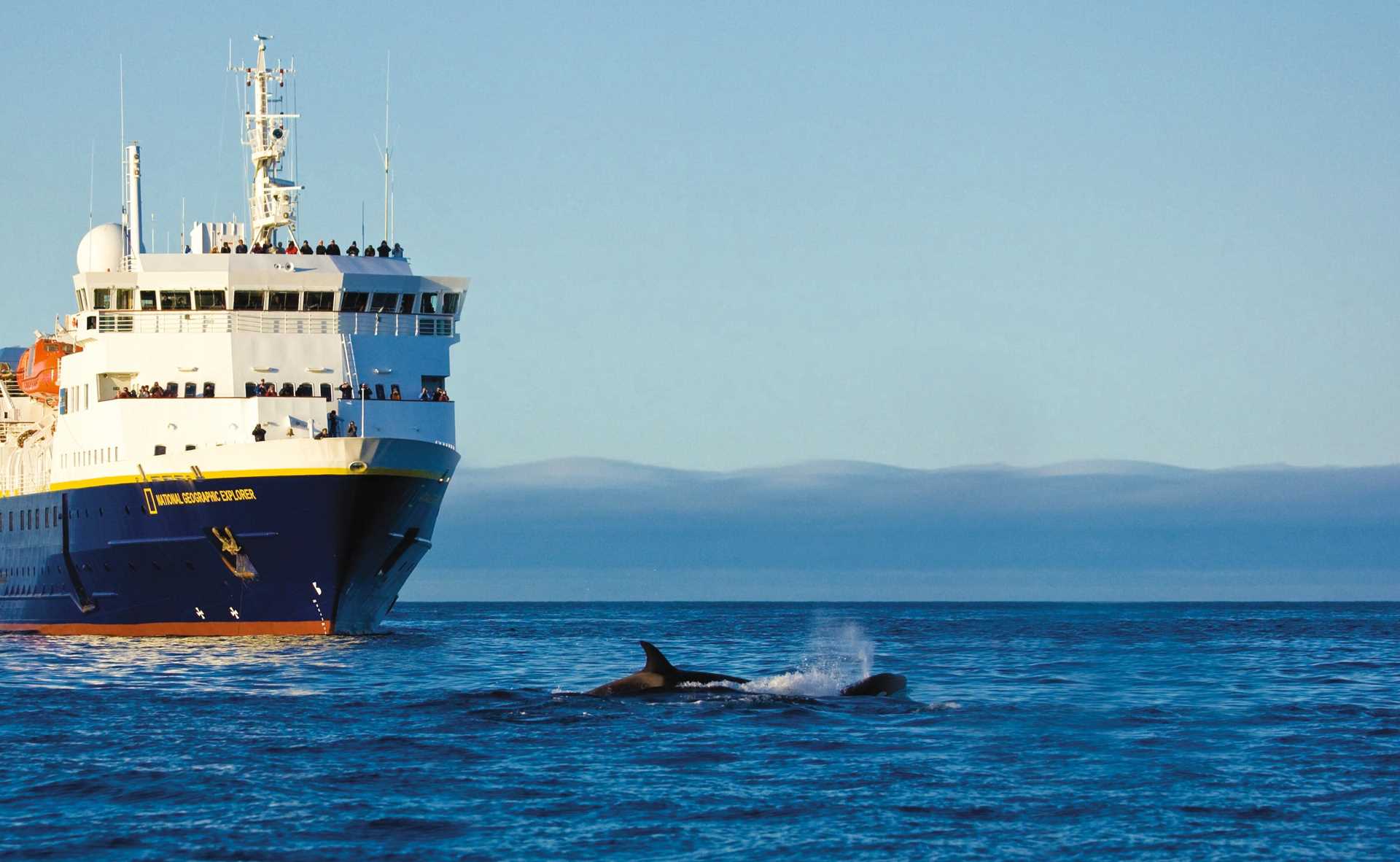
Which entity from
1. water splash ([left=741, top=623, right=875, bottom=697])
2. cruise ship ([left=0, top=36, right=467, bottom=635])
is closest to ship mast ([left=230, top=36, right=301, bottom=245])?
cruise ship ([left=0, top=36, right=467, bottom=635])

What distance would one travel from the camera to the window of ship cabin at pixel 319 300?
70750 millimetres

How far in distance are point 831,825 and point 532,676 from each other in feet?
92.5

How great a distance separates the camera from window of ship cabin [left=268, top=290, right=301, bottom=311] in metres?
70.4

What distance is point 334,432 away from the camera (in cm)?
6756

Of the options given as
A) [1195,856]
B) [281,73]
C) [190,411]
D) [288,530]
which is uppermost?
[281,73]

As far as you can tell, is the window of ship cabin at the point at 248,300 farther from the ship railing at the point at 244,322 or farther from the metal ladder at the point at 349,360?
the metal ladder at the point at 349,360

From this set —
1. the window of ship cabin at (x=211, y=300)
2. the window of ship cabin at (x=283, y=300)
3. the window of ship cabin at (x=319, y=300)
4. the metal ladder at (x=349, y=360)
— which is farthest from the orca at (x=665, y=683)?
the window of ship cabin at (x=211, y=300)

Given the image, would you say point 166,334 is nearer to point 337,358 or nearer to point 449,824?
point 337,358

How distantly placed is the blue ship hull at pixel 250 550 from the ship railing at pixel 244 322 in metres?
6.73

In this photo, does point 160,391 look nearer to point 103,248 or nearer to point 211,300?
point 211,300

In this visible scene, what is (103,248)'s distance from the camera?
8250cm

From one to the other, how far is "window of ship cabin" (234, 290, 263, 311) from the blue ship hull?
8350mm

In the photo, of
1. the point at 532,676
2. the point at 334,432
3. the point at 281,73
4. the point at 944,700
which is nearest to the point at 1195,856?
the point at 944,700

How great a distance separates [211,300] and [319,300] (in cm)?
425
